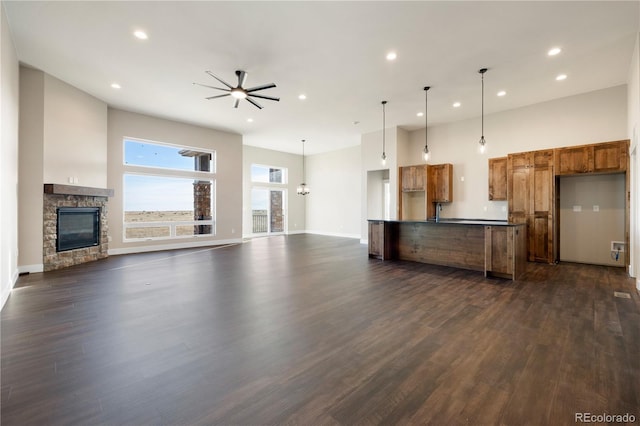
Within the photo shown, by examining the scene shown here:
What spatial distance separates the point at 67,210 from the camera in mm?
5785

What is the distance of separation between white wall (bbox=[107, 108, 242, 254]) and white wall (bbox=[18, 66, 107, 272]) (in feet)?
3.30

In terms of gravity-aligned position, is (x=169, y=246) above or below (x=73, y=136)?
below

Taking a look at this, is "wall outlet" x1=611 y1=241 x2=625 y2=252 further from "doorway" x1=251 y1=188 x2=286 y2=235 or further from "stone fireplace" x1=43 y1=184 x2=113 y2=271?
"stone fireplace" x1=43 y1=184 x2=113 y2=271

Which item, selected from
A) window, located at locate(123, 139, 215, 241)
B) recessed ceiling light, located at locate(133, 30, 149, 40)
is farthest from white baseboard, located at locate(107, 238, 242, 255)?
recessed ceiling light, located at locate(133, 30, 149, 40)

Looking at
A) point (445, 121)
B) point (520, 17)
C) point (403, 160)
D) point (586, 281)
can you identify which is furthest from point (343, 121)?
point (586, 281)

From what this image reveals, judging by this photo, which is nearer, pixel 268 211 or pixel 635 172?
pixel 635 172

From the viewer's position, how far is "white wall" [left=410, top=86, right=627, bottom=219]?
5691 mm

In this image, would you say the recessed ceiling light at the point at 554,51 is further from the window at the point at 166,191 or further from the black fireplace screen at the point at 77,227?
the black fireplace screen at the point at 77,227

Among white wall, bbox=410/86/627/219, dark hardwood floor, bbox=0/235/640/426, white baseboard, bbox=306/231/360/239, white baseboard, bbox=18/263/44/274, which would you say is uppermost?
white wall, bbox=410/86/627/219

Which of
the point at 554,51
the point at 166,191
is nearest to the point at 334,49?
the point at 554,51

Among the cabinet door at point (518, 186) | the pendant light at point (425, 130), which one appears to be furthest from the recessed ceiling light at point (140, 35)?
the cabinet door at point (518, 186)

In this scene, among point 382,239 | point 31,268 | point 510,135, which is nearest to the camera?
point 31,268

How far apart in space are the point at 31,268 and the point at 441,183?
9326mm

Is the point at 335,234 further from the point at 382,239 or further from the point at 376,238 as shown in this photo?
the point at 382,239
